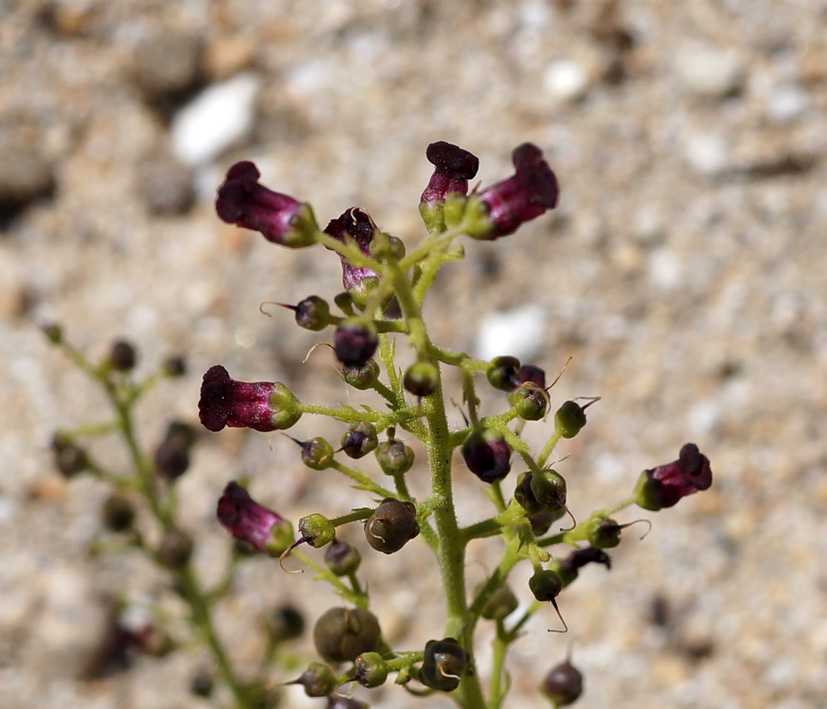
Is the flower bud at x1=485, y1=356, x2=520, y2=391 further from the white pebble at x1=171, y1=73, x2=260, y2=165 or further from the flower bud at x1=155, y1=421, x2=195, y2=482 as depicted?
the white pebble at x1=171, y1=73, x2=260, y2=165

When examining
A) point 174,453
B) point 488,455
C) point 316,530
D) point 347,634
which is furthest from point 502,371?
point 174,453

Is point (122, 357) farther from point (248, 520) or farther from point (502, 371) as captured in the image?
point (502, 371)

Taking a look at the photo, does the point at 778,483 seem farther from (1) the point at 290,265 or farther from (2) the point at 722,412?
(1) the point at 290,265

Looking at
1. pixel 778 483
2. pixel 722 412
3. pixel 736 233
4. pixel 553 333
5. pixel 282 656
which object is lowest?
pixel 282 656

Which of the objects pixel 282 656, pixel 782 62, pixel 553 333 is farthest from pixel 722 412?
pixel 282 656

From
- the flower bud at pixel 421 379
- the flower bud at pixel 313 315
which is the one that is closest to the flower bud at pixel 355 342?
the flower bud at pixel 421 379

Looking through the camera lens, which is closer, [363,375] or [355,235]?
[363,375]
